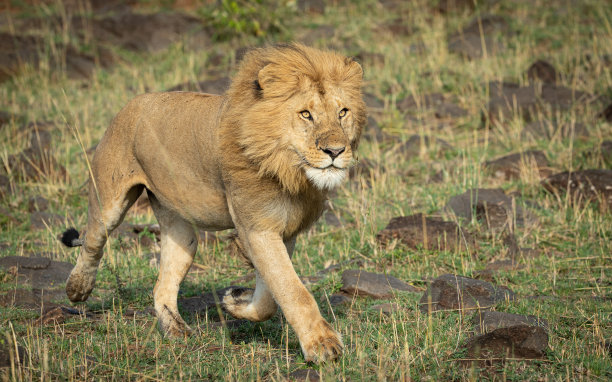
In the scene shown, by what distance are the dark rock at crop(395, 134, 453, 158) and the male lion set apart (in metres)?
4.63

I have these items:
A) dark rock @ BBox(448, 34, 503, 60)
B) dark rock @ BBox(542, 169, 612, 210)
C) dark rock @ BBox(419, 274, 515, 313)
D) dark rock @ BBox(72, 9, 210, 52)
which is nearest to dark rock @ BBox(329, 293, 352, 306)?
dark rock @ BBox(419, 274, 515, 313)

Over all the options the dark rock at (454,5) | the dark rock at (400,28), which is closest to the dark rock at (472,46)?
the dark rock at (400,28)

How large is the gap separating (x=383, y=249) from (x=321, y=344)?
2.83 meters

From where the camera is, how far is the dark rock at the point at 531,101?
32.8ft

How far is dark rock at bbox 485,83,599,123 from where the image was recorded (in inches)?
394

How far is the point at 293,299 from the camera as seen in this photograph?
12.6ft

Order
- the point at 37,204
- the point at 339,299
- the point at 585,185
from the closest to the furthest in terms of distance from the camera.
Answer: the point at 339,299 < the point at 585,185 < the point at 37,204

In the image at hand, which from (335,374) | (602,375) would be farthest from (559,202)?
(335,374)

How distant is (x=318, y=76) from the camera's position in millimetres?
4023

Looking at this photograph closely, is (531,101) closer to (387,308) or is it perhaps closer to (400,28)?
(400,28)

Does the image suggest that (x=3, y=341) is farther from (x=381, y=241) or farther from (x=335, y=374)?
(x=381, y=241)

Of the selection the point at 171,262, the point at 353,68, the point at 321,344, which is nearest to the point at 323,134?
the point at 353,68

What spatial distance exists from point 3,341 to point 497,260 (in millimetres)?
3860

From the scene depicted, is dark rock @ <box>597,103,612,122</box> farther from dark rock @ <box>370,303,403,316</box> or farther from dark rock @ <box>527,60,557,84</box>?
dark rock @ <box>370,303,403,316</box>
